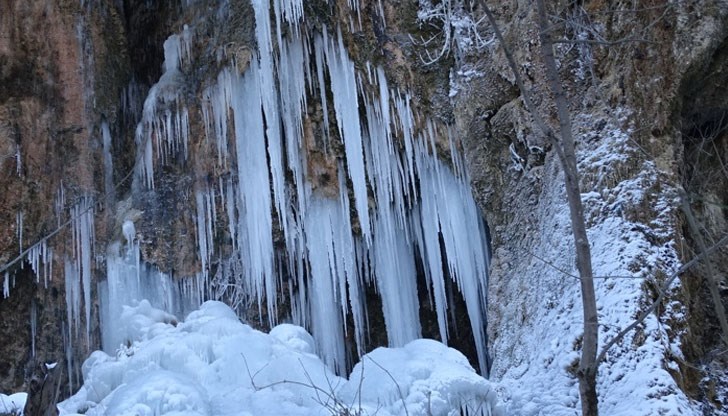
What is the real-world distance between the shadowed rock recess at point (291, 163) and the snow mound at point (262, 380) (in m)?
1.32

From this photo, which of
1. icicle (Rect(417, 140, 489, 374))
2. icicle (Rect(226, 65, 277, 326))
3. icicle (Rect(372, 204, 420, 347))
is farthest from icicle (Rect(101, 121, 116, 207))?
icicle (Rect(417, 140, 489, 374))

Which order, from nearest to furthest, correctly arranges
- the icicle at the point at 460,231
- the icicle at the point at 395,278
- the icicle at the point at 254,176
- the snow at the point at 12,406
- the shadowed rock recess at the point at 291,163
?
the snow at the point at 12,406 < the shadowed rock recess at the point at 291,163 < the icicle at the point at 460,231 < the icicle at the point at 395,278 < the icicle at the point at 254,176

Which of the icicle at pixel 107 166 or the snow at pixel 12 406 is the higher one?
the icicle at pixel 107 166

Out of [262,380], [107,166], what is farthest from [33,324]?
[262,380]

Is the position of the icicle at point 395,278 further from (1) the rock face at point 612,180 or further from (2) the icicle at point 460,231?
(1) the rock face at point 612,180

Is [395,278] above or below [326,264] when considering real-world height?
below

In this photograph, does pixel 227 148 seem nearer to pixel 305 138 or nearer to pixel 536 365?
pixel 305 138

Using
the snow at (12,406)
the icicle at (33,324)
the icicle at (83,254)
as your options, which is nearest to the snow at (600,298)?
the snow at (12,406)

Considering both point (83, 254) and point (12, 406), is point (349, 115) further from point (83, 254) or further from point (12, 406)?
point (12, 406)

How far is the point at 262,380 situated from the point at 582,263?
2723 millimetres

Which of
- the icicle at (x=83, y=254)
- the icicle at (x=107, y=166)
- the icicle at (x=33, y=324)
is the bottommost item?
the icicle at (x=33, y=324)

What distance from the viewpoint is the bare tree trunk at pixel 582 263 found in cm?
369

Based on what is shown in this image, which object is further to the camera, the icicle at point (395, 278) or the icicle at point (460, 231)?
the icicle at point (395, 278)

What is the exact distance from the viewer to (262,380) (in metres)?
5.86
